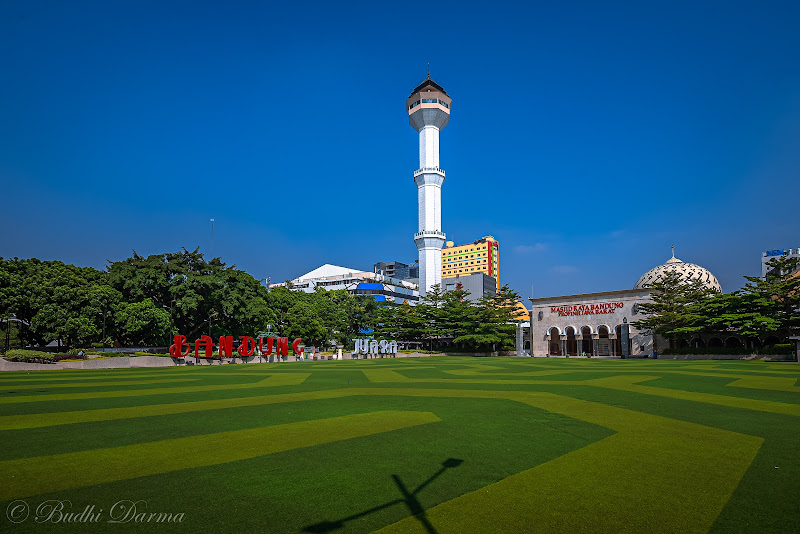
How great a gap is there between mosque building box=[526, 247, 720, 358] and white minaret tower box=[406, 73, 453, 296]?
31923mm

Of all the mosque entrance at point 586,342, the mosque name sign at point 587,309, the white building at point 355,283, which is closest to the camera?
the mosque name sign at point 587,309

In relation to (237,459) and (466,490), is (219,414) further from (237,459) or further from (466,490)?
(466,490)

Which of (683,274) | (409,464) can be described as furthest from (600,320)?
(409,464)

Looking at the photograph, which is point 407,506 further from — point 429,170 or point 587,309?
point 429,170

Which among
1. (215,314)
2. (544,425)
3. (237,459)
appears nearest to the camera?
(237,459)

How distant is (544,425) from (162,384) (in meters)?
18.3

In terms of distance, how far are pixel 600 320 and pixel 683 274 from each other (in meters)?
14.8

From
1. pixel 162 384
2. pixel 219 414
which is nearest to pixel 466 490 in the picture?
pixel 219 414

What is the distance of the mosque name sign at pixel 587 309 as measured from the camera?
7281 centimetres

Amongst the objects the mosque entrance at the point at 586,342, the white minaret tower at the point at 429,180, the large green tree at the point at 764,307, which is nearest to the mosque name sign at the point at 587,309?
the mosque entrance at the point at 586,342

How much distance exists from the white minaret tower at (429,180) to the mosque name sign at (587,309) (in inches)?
1352

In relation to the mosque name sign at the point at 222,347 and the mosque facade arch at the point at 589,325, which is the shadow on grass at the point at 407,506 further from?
the mosque facade arch at the point at 589,325

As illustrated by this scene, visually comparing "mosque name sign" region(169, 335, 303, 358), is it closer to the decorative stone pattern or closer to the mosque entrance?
the mosque entrance

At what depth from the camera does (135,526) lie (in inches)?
235
